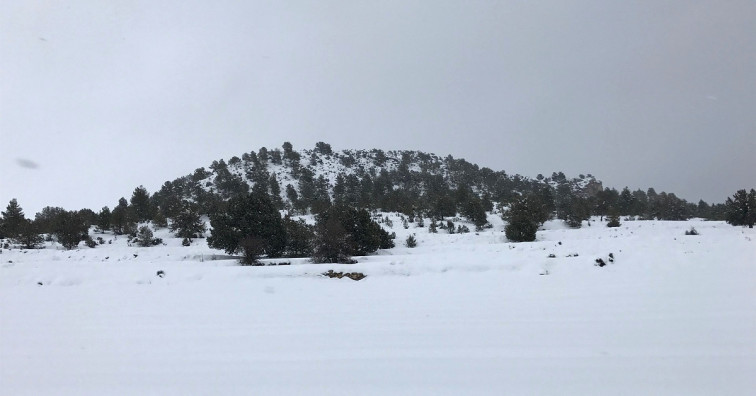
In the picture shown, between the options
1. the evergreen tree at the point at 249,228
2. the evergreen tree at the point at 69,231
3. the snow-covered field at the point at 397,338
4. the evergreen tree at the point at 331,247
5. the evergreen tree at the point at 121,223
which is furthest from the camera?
the evergreen tree at the point at 121,223

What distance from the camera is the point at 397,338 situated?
3906 mm

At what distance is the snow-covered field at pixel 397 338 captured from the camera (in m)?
2.89

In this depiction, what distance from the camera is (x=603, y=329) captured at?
403cm

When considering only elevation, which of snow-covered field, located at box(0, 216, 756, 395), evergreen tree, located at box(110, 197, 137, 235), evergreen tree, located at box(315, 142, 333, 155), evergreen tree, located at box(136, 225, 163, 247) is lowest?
snow-covered field, located at box(0, 216, 756, 395)

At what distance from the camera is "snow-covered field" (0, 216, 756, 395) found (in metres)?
2.89

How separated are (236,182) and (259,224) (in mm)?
41478

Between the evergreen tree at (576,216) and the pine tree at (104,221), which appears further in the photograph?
the evergreen tree at (576,216)

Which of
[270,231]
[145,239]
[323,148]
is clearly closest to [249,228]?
[270,231]

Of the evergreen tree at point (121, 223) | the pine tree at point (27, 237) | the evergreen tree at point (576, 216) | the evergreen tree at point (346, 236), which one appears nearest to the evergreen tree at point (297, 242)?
the evergreen tree at point (346, 236)

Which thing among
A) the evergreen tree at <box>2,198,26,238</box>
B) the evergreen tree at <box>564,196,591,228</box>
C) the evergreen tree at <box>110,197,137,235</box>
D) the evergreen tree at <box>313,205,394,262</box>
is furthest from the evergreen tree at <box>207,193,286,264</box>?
the evergreen tree at <box>564,196,591,228</box>

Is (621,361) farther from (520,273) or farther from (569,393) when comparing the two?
(520,273)

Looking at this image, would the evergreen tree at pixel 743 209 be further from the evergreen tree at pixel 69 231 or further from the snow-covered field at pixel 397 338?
the evergreen tree at pixel 69 231

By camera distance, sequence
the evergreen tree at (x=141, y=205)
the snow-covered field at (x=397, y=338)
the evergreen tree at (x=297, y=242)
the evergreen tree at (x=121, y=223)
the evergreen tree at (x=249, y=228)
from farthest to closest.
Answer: the evergreen tree at (x=141, y=205)
the evergreen tree at (x=121, y=223)
the evergreen tree at (x=297, y=242)
the evergreen tree at (x=249, y=228)
the snow-covered field at (x=397, y=338)

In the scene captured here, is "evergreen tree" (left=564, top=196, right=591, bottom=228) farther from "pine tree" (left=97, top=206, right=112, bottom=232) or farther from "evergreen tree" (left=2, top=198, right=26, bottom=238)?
"evergreen tree" (left=2, top=198, right=26, bottom=238)
